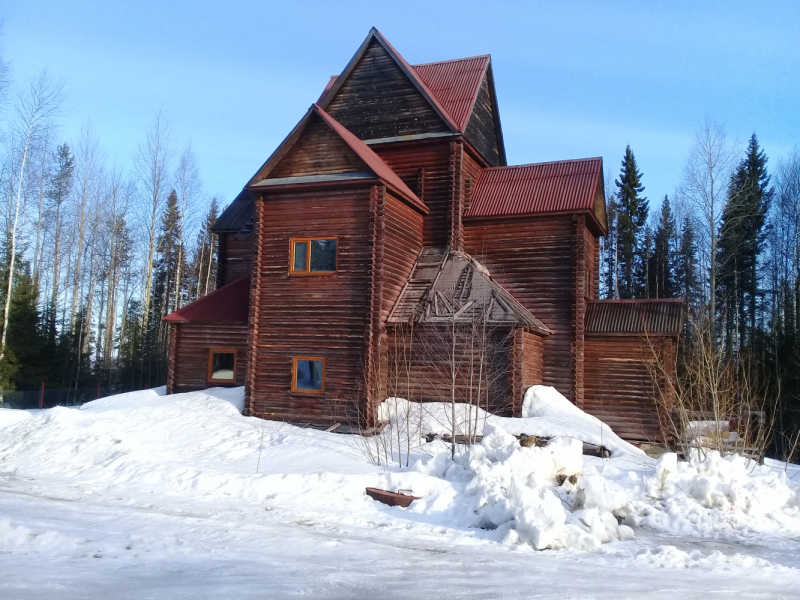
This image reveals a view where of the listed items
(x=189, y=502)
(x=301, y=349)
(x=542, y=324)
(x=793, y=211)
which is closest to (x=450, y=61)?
(x=542, y=324)

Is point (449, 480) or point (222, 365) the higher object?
point (222, 365)

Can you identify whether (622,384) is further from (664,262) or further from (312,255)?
(664,262)

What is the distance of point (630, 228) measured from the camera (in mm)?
46875

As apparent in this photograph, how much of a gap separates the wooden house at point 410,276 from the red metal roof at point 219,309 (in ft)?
0.24

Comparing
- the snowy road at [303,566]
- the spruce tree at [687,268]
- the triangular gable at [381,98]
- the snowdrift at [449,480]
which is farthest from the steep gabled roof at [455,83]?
the spruce tree at [687,268]

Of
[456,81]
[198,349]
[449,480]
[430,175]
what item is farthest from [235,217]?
[449,480]

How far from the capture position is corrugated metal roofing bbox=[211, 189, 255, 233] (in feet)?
85.7

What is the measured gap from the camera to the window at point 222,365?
Answer: 22594mm

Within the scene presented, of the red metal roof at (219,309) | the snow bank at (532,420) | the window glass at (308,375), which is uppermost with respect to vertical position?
the red metal roof at (219,309)

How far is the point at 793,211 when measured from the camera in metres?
41.4

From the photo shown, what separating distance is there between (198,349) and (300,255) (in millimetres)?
5737

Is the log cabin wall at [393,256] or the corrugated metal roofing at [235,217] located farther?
the corrugated metal roofing at [235,217]

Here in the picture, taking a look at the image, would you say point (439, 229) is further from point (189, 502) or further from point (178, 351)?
point (189, 502)

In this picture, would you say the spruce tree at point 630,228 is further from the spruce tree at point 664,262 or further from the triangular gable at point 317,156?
the triangular gable at point 317,156
